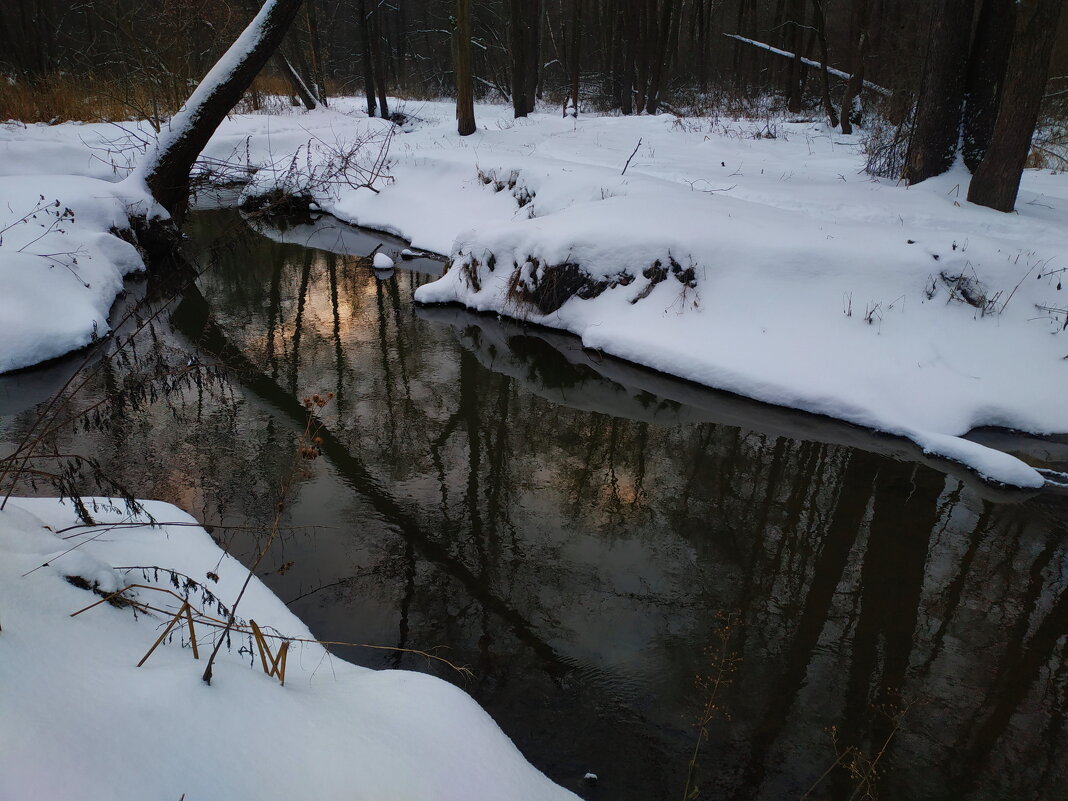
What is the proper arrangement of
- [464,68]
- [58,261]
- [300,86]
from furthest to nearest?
1. [300,86]
2. [464,68]
3. [58,261]

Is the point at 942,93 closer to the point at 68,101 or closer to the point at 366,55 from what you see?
the point at 366,55

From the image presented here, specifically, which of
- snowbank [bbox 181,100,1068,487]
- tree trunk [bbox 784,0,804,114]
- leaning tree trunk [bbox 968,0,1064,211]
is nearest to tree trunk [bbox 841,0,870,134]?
tree trunk [bbox 784,0,804,114]

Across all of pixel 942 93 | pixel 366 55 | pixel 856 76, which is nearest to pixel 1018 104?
pixel 942 93

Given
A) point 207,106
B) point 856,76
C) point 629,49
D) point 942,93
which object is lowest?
point 207,106

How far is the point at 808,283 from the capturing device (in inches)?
287

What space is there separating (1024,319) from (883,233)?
1.63 m

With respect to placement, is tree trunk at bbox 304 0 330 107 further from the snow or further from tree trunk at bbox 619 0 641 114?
the snow

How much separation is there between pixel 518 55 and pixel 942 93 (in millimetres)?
12539

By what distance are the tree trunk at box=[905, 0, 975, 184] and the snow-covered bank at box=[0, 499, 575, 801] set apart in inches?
353

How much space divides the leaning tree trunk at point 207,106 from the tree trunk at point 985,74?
834 cm

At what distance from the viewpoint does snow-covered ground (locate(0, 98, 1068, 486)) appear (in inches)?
249

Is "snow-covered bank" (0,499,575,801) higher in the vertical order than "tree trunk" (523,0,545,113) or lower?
lower

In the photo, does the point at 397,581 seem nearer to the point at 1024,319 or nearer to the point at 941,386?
the point at 941,386

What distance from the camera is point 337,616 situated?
153 inches
